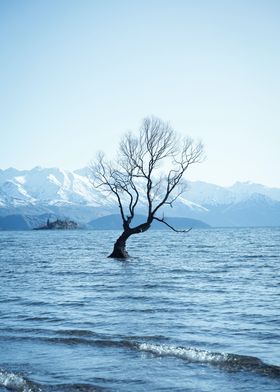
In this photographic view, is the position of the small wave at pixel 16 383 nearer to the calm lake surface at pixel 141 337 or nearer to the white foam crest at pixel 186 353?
the calm lake surface at pixel 141 337

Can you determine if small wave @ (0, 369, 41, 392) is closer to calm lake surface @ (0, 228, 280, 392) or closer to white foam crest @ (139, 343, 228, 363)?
calm lake surface @ (0, 228, 280, 392)

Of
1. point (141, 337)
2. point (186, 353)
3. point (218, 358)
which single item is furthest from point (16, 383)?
point (218, 358)

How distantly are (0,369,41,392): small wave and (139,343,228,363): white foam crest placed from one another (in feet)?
11.6

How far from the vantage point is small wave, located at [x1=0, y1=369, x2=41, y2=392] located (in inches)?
366

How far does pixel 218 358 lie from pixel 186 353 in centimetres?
89

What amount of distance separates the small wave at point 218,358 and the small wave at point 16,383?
352cm

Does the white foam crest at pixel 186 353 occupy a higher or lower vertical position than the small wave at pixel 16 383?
higher

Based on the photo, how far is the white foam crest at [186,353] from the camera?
36.2 ft

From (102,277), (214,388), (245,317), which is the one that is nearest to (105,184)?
(102,277)

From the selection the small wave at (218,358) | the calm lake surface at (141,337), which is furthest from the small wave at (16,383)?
the small wave at (218,358)

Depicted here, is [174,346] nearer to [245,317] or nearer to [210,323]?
[210,323]

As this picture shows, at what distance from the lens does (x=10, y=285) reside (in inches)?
1037

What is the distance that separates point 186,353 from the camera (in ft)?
37.6

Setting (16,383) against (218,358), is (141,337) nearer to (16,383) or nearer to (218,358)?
(218,358)
